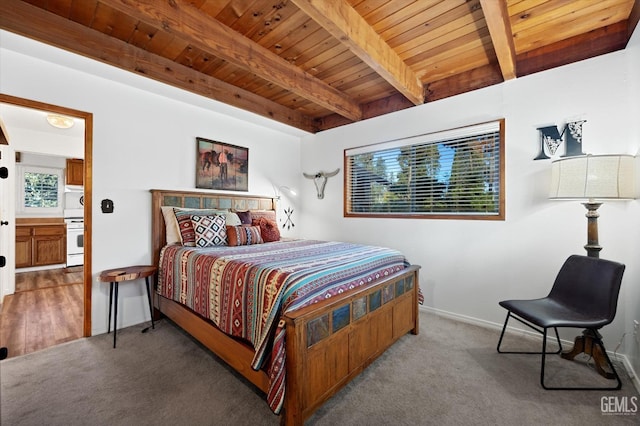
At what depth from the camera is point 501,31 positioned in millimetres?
1862

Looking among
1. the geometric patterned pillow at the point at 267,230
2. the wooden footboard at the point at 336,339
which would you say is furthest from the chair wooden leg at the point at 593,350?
the geometric patterned pillow at the point at 267,230

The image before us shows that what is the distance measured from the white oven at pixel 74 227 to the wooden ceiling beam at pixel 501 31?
6.59 m

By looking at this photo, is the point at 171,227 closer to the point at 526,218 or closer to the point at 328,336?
the point at 328,336

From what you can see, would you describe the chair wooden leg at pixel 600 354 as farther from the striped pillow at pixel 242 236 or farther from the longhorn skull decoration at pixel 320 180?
the longhorn skull decoration at pixel 320 180

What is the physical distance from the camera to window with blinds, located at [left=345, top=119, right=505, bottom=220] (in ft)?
8.65

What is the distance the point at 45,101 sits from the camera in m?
2.18

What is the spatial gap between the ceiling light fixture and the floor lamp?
4.10m

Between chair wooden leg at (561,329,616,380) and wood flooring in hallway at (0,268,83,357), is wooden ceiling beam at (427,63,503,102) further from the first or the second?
wood flooring in hallway at (0,268,83,357)

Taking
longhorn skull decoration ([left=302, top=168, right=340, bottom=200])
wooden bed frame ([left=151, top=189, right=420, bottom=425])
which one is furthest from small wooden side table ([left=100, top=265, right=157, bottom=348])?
longhorn skull decoration ([left=302, top=168, right=340, bottom=200])

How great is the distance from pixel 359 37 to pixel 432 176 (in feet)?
5.63

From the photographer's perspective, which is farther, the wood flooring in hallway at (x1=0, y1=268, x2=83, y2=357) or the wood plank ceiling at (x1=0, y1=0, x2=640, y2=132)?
the wood flooring in hallway at (x1=0, y1=268, x2=83, y2=357)

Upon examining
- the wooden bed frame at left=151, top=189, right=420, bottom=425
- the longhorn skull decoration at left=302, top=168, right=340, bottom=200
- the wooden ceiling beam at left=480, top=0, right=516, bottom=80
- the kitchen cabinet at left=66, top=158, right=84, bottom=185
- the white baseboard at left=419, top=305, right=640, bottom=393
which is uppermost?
the wooden ceiling beam at left=480, top=0, right=516, bottom=80

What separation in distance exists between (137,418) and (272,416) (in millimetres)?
727

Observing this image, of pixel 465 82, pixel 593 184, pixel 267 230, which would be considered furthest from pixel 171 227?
pixel 593 184
